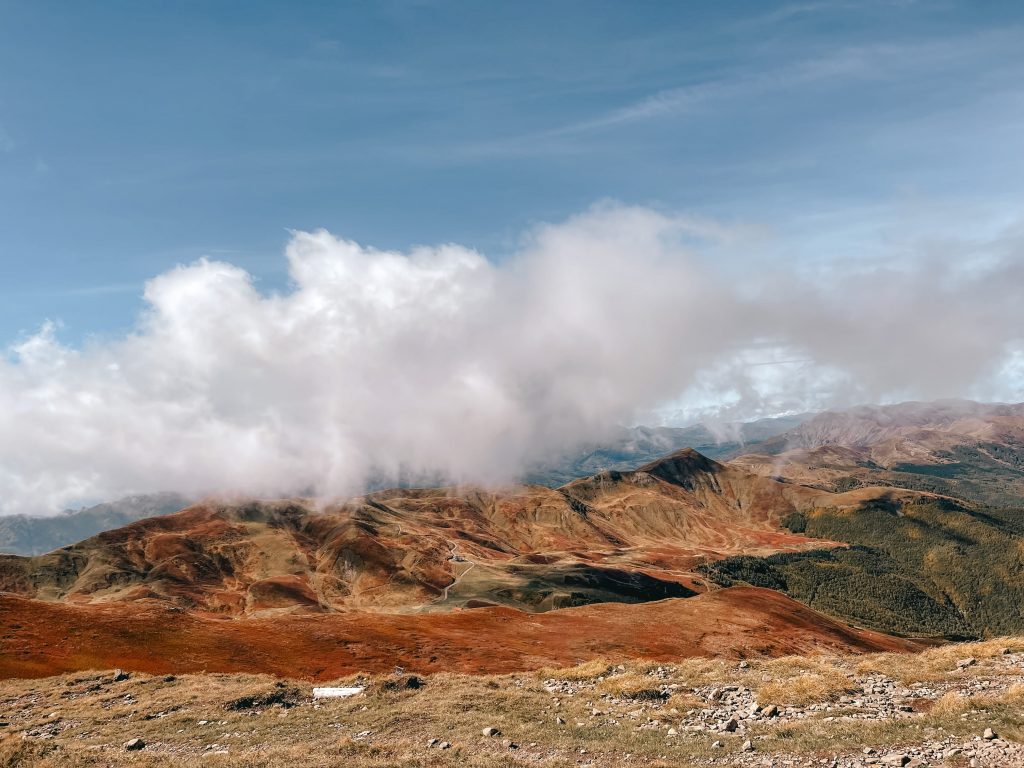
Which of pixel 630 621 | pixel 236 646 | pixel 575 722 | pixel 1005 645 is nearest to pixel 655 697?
pixel 575 722

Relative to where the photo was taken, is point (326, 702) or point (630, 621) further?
point (630, 621)

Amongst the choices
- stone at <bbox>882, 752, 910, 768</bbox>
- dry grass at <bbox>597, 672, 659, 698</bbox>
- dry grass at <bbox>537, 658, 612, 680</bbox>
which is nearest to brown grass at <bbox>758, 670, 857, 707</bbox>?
dry grass at <bbox>597, 672, 659, 698</bbox>

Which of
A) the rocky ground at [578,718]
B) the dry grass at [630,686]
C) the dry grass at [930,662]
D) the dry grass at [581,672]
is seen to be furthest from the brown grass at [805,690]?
the dry grass at [581,672]

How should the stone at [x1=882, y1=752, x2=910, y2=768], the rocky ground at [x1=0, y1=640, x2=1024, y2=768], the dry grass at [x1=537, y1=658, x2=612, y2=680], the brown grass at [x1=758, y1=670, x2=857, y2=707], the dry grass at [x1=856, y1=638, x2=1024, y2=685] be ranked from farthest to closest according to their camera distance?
1. the dry grass at [x1=537, y1=658, x2=612, y2=680]
2. the dry grass at [x1=856, y1=638, x2=1024, y2=685]
3. the brown grass at [x1=758, y1=670, x2=857, y2=707]
4. the rocky ground at [x1=0, y1=640, x2=1024, y2=768]
5. the stone at [x1=882, y1=752, x2=910, y2=768]

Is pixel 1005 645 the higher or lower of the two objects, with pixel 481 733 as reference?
lower

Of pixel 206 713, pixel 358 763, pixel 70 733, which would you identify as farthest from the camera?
pixel 206 713

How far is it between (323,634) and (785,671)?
53057 millimetres

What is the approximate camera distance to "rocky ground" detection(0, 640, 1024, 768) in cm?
2150

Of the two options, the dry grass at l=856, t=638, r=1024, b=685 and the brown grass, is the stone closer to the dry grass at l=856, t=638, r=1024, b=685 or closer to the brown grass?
the brown grass

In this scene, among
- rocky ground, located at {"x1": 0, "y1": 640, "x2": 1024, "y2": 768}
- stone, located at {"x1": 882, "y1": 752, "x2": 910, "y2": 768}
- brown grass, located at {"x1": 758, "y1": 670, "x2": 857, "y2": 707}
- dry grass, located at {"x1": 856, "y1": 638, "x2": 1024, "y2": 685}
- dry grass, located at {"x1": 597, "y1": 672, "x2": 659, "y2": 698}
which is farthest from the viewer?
dry grass, located at {"x1": 597, "y1": 672, "x2": 659, "y2": 698}

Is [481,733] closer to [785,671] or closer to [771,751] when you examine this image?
[771,751]

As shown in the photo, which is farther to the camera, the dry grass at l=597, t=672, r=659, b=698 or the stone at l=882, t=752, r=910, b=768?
the dry grass at l=597, t=672, r=659, b=698

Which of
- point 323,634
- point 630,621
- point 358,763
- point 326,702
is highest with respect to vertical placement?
point 358,763

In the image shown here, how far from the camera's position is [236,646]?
62031 mm
